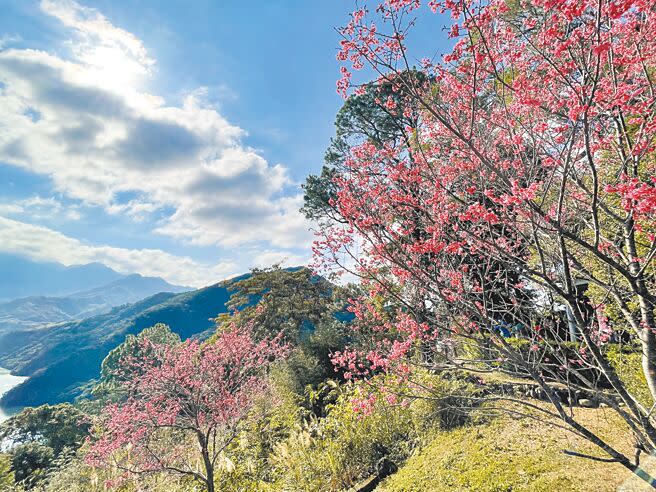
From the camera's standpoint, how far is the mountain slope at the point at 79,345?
9650cm

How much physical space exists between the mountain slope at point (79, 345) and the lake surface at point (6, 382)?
239cm

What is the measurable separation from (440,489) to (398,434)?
2128 mm

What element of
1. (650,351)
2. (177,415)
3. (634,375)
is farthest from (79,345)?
(650,351)

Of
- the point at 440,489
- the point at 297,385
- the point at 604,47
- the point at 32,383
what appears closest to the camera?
the point at 604,47

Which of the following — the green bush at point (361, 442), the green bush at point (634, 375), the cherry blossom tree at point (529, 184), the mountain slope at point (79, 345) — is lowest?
the mountain slope at point (79, 345)

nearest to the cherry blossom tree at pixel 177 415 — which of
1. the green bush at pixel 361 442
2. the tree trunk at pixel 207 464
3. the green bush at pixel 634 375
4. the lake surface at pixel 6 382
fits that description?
the tree trunk at pixel 207 464

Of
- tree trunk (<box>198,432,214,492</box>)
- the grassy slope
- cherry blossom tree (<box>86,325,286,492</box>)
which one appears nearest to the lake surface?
cherry blossom tree (<box>86,325,286,492</box>)

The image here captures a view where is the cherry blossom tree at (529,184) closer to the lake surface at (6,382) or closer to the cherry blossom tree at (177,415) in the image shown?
the cherry blossom tree at (177,415)

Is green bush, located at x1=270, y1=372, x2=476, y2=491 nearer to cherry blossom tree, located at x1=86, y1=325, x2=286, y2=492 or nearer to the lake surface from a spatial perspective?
cherry blossom tree, located at x1=86, y1=325, x2=286, y2=492

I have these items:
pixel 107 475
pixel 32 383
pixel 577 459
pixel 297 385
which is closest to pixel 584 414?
pixel 577 459

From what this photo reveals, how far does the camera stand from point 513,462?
4.73 meters

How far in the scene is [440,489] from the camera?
4676 mm

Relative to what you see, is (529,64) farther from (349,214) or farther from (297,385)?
(297,385)

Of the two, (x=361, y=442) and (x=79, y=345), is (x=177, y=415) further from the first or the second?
(x=79, y=345)
